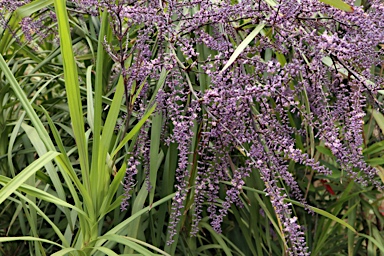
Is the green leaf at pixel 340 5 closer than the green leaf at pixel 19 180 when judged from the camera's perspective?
No

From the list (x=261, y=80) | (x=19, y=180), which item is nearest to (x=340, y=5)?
(x=261, y=80)

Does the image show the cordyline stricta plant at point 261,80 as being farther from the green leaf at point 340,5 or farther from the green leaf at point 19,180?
the green leaf at point 19,180

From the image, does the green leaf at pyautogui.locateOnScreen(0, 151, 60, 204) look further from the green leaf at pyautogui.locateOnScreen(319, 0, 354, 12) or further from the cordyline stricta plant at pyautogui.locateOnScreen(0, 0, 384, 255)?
the green leaf at pyautogui.locateOnScreen(319, 0, 354, 12)

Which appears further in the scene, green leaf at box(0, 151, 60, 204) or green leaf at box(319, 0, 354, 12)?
green leaf at box(319, 0, 354, 12)

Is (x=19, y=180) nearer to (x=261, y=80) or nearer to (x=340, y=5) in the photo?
(x=261, y=80)

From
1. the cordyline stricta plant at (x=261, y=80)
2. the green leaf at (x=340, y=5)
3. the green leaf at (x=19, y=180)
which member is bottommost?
the green leaf at (x=19, y=180)

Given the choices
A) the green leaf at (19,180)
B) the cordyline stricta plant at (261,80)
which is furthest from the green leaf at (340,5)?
the green leaf at (19,180)

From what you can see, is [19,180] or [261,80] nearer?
[19,180]

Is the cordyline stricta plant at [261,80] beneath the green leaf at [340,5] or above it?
beneath

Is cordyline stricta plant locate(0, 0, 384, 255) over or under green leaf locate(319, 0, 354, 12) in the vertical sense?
under

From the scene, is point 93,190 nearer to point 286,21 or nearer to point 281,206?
point 281,206

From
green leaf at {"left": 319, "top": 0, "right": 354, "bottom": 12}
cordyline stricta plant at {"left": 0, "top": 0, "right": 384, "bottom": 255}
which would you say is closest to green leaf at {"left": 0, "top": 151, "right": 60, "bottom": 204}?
cordyline stricta plant at {"left": 0, "top": 0, "right": 384, "bottom": 255}

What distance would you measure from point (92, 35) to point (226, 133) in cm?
76

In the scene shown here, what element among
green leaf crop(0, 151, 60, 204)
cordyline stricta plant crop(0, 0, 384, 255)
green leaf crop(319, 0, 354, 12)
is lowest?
green leaf crop(0, 151, 60, 204)
